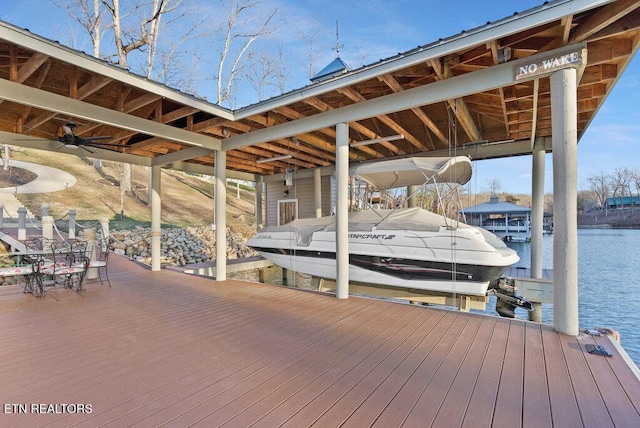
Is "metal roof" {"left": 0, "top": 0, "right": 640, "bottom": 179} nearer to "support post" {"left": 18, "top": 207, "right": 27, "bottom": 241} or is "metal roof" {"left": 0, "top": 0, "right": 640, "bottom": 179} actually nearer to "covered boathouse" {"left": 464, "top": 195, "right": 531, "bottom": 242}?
"support post" {"left": 18, "top": 207, "right": 27, "bottom": 241}

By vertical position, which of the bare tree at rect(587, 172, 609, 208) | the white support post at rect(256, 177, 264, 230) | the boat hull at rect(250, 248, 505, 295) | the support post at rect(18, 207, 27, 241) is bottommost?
the boat hull at rect(250, 248, 505, 295)

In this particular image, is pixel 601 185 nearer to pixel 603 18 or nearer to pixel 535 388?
pixel 603 18

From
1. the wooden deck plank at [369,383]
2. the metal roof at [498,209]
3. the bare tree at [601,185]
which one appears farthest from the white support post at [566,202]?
the bare tree at [601,185]

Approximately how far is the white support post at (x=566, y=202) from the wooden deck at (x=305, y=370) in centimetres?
30

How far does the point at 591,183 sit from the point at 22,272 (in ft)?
214

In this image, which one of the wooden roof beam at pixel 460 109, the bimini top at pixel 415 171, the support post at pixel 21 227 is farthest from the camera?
the support post at pixel 21 227

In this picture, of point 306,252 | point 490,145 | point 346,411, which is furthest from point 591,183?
point 346,411

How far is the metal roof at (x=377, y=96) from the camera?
2.91 m

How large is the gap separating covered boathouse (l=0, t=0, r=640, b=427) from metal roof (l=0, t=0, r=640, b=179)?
21 mm

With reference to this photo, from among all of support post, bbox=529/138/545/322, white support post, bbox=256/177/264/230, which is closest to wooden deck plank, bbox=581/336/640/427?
support post, bbox=529/138/545/322

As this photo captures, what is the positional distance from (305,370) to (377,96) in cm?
349

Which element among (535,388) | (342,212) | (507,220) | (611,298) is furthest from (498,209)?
(535,388)

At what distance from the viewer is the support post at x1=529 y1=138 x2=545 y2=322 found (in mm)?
6051

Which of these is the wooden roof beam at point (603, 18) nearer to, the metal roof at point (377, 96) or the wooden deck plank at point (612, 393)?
the metal roof at point (377, 96)
